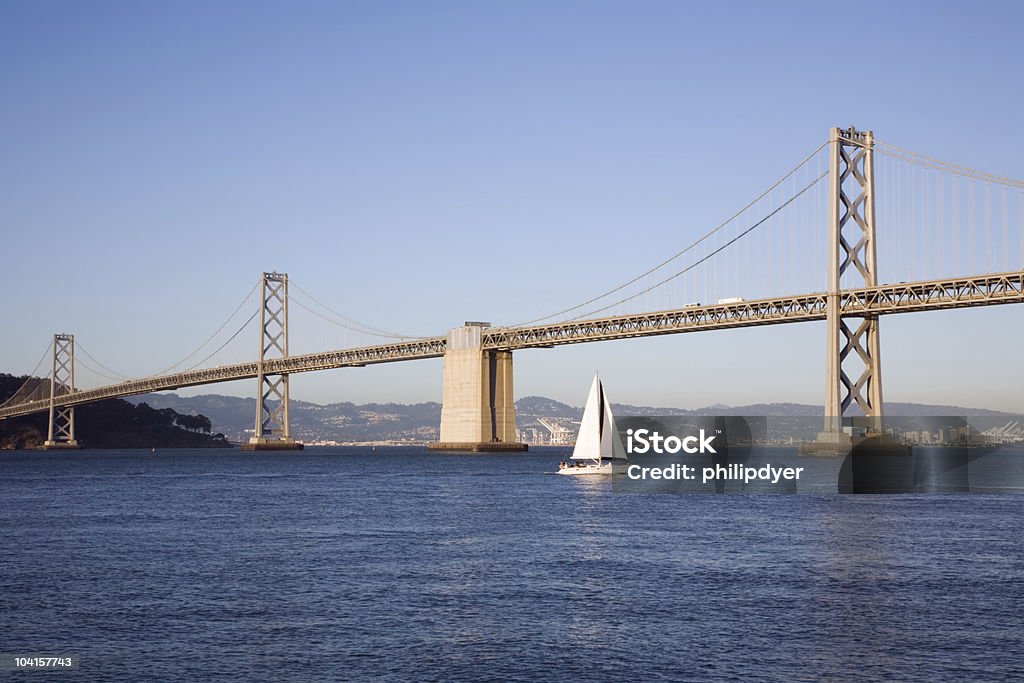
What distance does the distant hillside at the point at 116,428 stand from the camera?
155250 millimetres

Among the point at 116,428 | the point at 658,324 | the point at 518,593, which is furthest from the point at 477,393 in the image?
the point at 116,428

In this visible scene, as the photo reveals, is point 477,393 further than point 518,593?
Yes

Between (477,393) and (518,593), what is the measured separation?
70645mm

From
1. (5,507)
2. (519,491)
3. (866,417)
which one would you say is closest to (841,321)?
(866,417)

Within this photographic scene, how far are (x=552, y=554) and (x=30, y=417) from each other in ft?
472

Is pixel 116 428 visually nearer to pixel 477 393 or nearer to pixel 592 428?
pixel 477 393

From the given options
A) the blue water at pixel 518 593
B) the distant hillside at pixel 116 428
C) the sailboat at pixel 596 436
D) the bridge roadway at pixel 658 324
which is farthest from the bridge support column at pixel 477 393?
the distant hillside at pixel 116 428

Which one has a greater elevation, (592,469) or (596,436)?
(596,436)

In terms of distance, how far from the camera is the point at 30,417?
157375 millimetres

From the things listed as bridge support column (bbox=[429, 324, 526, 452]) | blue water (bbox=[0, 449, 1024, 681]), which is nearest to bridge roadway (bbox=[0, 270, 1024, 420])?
bridge support column (bbox=[429, 324, 526, 452])

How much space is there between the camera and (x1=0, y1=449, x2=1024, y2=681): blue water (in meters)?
16.0

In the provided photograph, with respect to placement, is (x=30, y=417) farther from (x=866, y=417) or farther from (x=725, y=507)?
(x=725, y=507)

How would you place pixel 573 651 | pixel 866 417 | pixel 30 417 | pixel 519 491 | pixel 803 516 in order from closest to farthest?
pixel 573 651, pixel 803 516, pixel 519 491, pixel 866 417, pixel 30 417

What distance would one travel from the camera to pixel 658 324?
259ft
